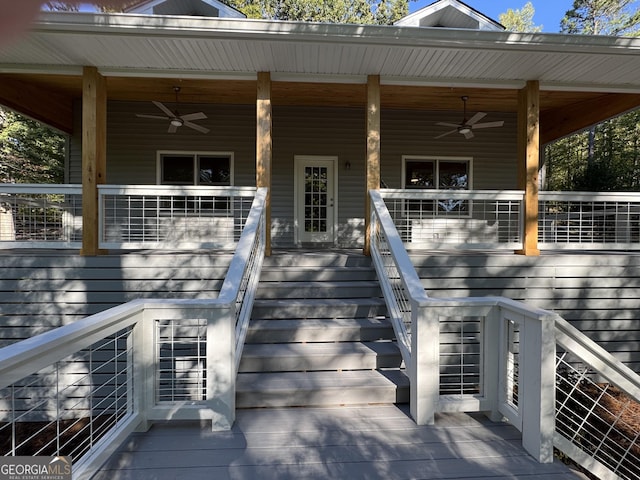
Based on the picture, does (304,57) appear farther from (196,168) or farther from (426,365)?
(426,365)

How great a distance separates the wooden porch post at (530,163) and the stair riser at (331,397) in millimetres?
3187

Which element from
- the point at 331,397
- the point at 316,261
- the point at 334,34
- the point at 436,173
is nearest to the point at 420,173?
the point at 436,173

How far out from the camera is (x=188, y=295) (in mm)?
4145

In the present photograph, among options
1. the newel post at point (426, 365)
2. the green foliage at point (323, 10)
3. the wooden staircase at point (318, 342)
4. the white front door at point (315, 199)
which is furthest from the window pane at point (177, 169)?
the green foliage at point (323, 10)

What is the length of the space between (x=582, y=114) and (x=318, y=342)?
6387 millimetres

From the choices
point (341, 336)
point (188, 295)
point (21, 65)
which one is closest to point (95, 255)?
point (188, 295)

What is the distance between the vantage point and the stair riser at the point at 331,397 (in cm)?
266

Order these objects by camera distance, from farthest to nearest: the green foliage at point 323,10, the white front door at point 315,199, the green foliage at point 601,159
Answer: the green foliage at point 323,10, the green foliage at point 601,159, the white front door at point 315,199

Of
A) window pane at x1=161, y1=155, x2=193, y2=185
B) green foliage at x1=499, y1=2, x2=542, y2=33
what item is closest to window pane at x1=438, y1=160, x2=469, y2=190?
window pane at x1=161, y1=155, x2=193, y2=185

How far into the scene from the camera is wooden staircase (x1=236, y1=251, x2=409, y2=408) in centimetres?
269

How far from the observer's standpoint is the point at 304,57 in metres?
4.51

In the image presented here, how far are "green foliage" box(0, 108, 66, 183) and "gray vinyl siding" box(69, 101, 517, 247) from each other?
1068cm

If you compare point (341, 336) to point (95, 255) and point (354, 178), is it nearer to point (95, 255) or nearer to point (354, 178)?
point (95, 255)

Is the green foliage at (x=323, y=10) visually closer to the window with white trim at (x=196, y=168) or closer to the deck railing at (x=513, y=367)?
the window with white trim at (x=196, y=168)
